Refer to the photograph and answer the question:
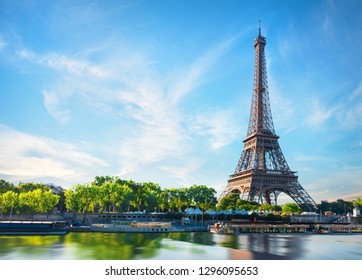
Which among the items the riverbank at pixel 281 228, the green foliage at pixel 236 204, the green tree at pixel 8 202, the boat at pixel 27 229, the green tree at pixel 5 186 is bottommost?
the boat at pixel 27 229

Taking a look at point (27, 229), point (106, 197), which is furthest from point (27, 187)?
point (27, 229)

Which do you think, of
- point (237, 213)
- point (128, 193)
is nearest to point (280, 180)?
point (237, 213)

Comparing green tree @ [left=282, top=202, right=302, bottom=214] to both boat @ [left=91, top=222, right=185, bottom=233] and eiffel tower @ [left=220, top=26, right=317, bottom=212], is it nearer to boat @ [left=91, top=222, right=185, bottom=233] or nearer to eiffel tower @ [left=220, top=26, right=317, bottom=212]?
eiffel tower @ [left=220, top=26, right=317, bottom=212]

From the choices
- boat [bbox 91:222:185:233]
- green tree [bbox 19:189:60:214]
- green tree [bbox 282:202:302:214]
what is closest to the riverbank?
boat [bbox 91:222:185:233]

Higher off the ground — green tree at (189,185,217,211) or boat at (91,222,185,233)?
green tree at (189,185,217,211)

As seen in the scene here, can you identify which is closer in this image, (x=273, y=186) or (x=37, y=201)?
(x=37, y=201)

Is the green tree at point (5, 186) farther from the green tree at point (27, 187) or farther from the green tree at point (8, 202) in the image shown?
the green tree at point (8, 202)

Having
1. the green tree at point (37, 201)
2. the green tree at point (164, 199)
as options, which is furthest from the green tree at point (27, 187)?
the green tree at point (164, 199)

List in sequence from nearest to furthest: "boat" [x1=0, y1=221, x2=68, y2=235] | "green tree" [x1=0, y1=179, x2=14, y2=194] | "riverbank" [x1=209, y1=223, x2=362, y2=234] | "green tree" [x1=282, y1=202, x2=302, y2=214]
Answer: "boat" [x1=0, y1=221, x2=68, y2=235] → "riverbank" [x1=209, y1=223, x2=362, y2=234] → "green tree" [x1=282, y1=202, x2=302, y2=214] → "green tree" [x1=0, y1=179, x2=14, y2=194]

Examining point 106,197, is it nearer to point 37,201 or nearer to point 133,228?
point 37,201
